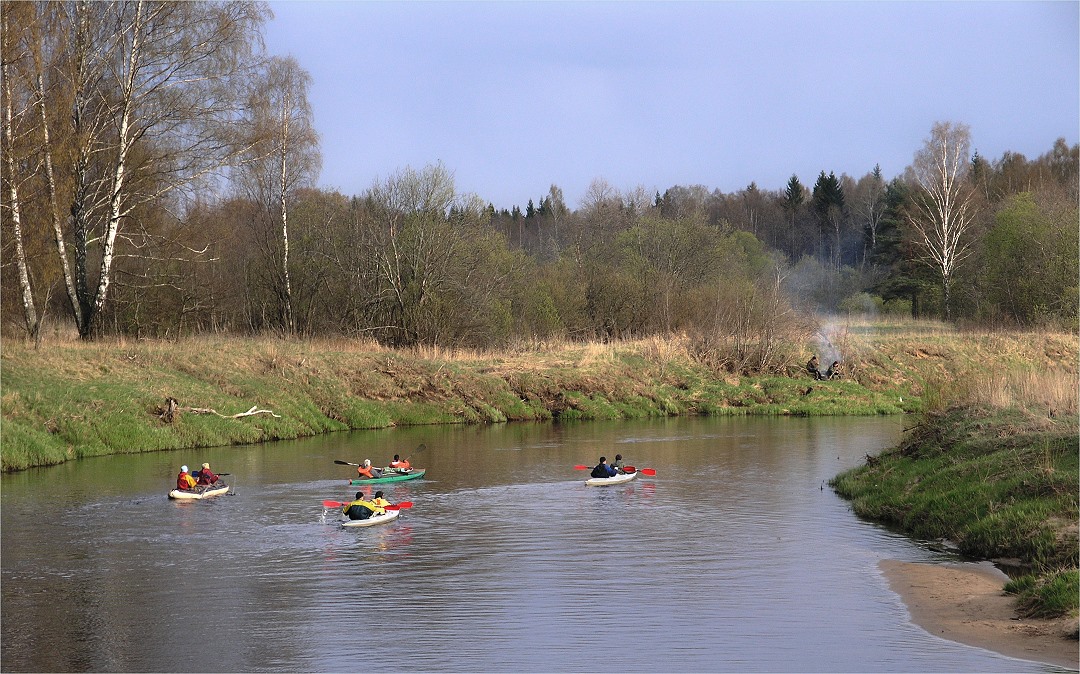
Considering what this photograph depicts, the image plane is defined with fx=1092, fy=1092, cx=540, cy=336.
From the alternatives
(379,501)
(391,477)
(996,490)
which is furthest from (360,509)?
(996,490)

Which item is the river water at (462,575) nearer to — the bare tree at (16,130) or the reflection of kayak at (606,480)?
the reflection of kayak at (606,480)

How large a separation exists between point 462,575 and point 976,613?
6.78 meters

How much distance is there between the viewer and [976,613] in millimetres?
13102

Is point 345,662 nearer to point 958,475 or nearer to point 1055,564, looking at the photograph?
point 1055,564

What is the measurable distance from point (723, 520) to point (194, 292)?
28673 mm

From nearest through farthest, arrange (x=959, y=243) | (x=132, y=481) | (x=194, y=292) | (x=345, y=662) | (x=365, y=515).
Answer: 1. (x=345, y=662)
2. (x=365, y=515)
3. (x=132, y=481)
4. (x=194, y=292)
5. (x=959, y=243)

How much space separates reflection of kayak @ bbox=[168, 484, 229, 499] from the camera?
2153 cm


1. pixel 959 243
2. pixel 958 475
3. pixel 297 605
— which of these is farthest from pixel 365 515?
pixel 959 243

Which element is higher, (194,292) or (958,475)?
(194,292)

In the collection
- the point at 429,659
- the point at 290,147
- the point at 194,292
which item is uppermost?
the point at 290,147

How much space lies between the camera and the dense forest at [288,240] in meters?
33.0

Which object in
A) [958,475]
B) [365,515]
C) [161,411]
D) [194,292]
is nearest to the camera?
[958,475]

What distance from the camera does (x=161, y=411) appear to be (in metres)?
31.0

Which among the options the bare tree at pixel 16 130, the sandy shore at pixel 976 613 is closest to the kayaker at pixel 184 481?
the bare tree at pixel 16 130
